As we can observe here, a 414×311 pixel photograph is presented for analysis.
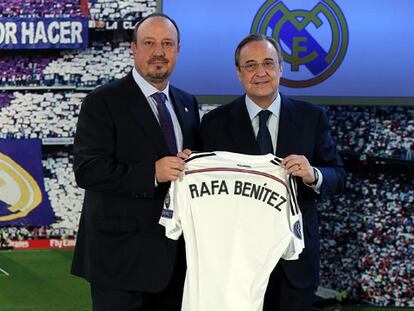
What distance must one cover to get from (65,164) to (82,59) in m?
0.66

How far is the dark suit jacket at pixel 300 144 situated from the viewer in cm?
179

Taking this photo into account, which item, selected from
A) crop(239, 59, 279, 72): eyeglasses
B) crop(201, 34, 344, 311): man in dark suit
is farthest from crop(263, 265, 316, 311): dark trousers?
crop(239, 59, 279, 72): eyeglasses

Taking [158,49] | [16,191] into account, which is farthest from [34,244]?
[158,49]

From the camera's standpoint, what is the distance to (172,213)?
1.69m

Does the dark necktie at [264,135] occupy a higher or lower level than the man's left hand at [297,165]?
higher

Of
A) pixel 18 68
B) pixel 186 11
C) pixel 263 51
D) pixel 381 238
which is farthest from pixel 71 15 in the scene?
pixel 381 238

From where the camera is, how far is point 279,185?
1.69 meters

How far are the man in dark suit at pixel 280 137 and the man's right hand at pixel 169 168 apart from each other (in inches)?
9.8

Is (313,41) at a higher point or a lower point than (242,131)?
higher

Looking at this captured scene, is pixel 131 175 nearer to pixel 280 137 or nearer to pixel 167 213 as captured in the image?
pixel 167 213

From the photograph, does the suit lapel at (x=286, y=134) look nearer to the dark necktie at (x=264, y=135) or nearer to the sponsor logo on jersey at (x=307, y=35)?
the dark necktie at (x=264, y=135)

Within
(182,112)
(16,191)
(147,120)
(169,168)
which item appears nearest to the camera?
(169,168)

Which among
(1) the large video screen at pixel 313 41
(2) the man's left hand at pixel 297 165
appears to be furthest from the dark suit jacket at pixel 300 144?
(1) the large video screen at pixel 313 41

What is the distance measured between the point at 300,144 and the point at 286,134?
0.06 m
